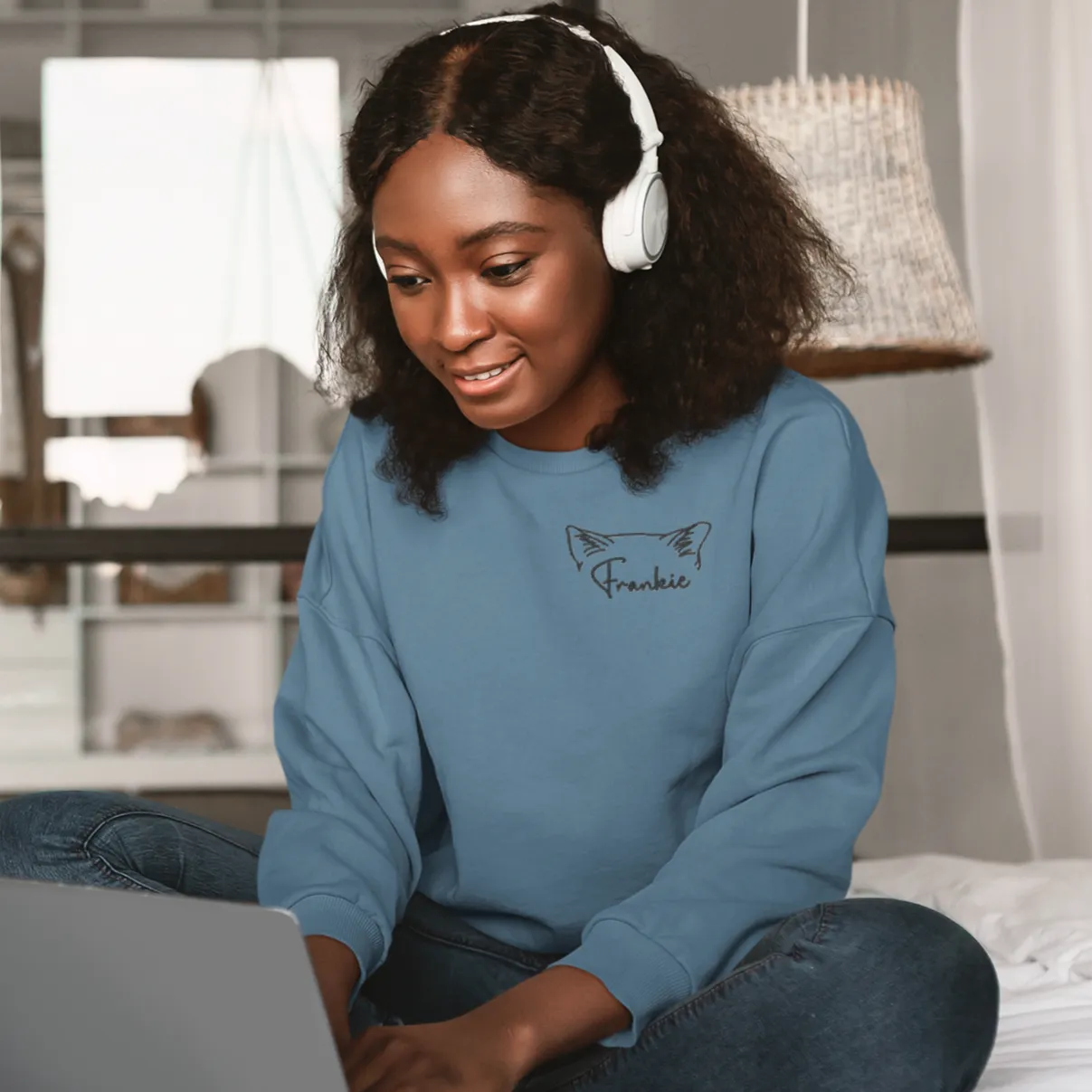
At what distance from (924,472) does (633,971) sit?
2.06 meters

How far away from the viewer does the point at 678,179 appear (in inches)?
45.4

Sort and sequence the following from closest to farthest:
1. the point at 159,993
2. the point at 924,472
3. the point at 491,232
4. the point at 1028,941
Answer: the point at 159,993 → the point at 491,232 → the point at 1028,941 → the point at 924,472

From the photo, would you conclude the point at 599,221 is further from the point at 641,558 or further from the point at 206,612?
the point at 206,612

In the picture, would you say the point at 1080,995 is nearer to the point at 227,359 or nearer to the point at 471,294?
the point at 471,294

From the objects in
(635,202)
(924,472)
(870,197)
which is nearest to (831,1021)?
(635,202)

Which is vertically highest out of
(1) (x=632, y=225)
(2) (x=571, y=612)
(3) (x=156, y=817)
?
(1) (x=632, y=225)

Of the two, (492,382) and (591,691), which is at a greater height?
(492,382)

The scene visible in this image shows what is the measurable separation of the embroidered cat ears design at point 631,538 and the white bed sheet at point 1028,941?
41 centimetres

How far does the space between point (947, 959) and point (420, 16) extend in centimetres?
263

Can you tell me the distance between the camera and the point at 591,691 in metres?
→ 1.10

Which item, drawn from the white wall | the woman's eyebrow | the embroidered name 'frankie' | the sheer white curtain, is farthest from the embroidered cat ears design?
the white wall

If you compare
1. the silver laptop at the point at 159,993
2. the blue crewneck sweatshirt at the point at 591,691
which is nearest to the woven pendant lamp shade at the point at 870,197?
the blue crewneck sweatshirt at the point at 591,691

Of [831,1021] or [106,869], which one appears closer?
[831,1021]

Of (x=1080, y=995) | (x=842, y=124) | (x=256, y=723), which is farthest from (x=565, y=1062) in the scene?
(x=256, y=723)
